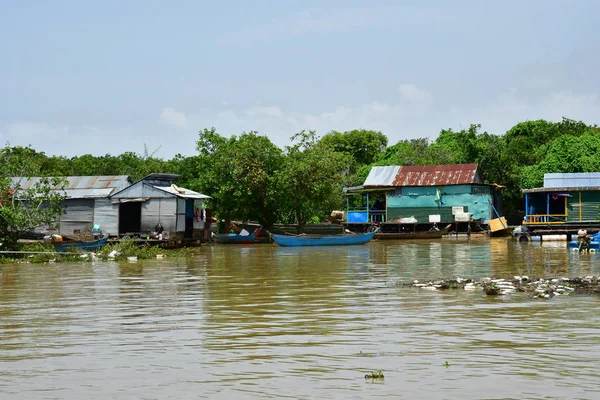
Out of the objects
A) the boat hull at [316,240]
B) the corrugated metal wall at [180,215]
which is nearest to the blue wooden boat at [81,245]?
the corrugated metal wall at [180,215]

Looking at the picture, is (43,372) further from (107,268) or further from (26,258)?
(26,258)

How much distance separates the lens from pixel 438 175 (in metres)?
53.8

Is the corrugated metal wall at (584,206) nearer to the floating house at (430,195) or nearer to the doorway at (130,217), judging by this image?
the floating house at (430,195)

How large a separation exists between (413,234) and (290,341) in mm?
41205

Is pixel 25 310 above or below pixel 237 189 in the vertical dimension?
below

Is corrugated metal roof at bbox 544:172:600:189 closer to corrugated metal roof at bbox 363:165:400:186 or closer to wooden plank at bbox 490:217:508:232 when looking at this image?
wooden plank at bbox 490:217:508:232

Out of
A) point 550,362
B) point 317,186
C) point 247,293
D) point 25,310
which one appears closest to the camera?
point 550,362

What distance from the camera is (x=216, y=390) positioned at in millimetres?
8039

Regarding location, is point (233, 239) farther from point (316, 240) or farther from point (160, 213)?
point (316, 240)

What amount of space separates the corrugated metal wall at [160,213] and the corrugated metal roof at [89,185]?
239cm

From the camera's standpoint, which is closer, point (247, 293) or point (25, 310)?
point (25, 310)

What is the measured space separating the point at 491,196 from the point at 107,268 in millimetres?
34328

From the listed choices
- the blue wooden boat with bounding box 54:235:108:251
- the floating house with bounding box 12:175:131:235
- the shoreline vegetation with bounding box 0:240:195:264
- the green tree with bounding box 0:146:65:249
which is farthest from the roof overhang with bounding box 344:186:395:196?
the green tree with bounding box 0:146:65:249

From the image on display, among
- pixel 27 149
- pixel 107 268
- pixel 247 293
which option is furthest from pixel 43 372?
pixel 27 149
